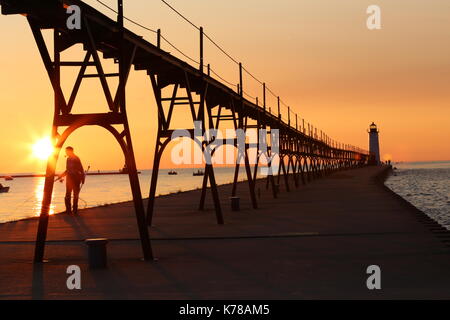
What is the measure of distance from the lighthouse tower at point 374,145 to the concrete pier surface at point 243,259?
164 meters

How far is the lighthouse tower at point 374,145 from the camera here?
179938mm

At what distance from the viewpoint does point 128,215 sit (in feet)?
76.3

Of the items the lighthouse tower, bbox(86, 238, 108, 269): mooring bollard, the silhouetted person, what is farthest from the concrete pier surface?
the lighthouse tower

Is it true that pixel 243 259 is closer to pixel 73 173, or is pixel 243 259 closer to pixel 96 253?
pixel 96 253

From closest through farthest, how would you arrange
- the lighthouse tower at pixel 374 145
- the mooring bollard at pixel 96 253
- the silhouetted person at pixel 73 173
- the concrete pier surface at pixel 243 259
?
the concrete pier surface at pixel 243 259 → the mooring bollard at pixel 96 253 → the silhouetted person at pixel 73 173 → the lighthouse tower at pixel 374 145

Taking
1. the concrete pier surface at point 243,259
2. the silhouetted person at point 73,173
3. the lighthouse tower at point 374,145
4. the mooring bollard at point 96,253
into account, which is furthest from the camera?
the lighthouse tower at point 374,145

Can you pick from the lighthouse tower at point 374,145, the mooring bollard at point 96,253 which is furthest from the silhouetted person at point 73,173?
the lighthouse tower at point 374,145

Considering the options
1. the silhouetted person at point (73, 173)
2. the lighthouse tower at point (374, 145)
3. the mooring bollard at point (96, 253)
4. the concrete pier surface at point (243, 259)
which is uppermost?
the lighthouse tower at point (374, 145)

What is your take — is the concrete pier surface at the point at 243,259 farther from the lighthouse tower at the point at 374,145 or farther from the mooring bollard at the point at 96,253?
the lighthouse tower at the point at 374,145

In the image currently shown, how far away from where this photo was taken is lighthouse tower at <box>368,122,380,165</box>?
17994 centimetres

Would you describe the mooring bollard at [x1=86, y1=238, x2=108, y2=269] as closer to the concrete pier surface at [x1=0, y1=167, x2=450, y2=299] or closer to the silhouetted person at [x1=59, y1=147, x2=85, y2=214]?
the concrete pier surface at [x1=0, y1=167, x2=450, y2=299]

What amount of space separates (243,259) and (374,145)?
585ft
